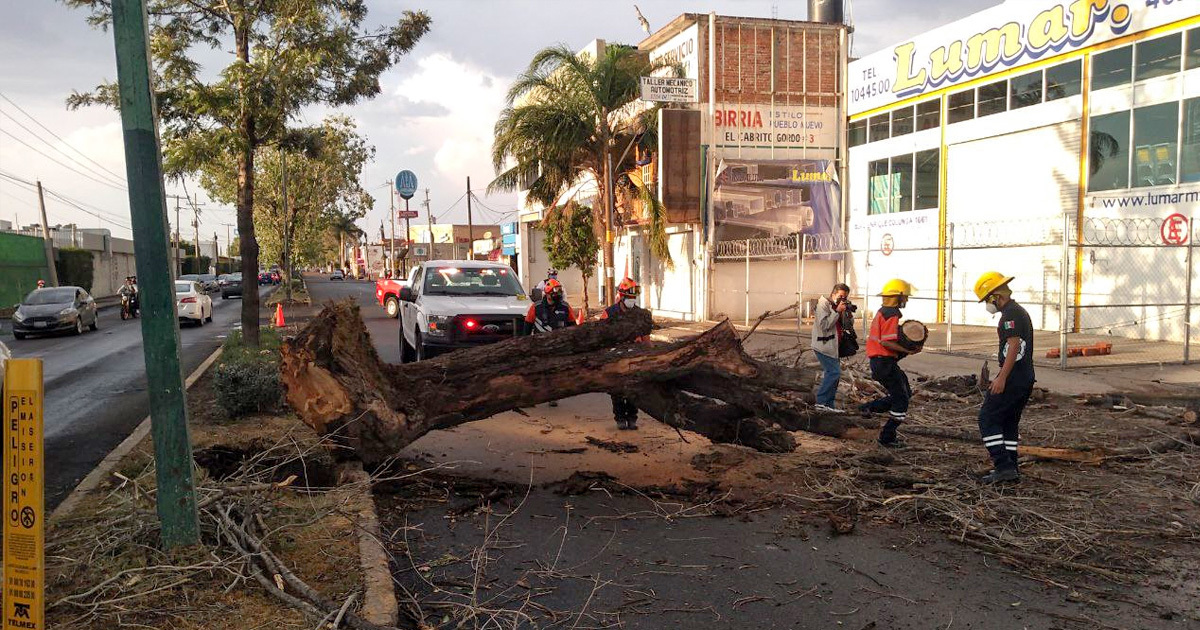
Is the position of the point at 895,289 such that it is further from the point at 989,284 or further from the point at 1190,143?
the point at 1190,143

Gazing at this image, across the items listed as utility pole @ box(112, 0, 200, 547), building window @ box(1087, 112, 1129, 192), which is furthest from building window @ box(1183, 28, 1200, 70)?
utility pole @ box(112, 0, 200, 547)

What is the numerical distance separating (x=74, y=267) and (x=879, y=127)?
39492mm

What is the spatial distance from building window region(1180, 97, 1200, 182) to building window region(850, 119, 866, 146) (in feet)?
31.7

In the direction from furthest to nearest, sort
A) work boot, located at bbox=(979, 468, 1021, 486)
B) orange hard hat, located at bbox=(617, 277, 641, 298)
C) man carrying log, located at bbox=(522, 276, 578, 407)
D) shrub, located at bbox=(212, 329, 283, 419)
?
man carrying log, located at bbox=(522, 276, 578, 407)
orange hard hat, located at bbox=(617, 277, 641, 298)
shrub, located at bbox=(212, 329, 283, 419)
work boot, located at bbox=(979, 468, 1021, 486)

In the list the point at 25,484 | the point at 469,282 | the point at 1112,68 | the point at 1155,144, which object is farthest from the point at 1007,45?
the point at 25,484

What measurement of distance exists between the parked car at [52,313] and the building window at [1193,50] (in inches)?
1064

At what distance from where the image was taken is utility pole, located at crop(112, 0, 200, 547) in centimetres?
412

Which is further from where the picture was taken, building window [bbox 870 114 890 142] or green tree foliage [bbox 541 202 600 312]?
green tree foliage [bbox 541 202 600 312]

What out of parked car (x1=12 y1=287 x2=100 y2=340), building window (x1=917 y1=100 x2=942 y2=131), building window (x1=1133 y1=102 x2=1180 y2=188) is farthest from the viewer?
parked car (x1=12 y1=287 x2=100 y2=340)

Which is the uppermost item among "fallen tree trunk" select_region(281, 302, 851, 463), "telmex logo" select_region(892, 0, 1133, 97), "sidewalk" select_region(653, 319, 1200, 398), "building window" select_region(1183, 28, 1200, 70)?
"telmex logo" select_region(892, 0, 1133, 97)

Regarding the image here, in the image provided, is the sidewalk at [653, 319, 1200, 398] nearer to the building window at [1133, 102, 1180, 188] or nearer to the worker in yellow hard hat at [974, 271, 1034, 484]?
the worker in yellow hard hat at [974, 271, 1034, 484]

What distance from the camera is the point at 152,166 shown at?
423 centimetres

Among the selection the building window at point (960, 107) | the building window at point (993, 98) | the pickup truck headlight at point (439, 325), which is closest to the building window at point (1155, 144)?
the building window at point (993, 98)

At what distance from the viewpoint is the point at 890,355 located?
784 centimetres
